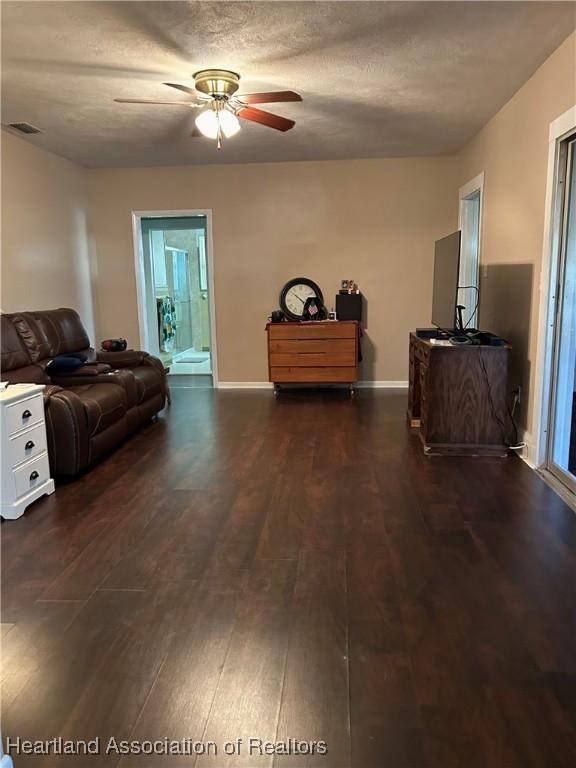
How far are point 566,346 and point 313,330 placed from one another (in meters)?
2.93

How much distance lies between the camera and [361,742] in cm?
150

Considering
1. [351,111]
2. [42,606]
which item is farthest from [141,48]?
[42,606]

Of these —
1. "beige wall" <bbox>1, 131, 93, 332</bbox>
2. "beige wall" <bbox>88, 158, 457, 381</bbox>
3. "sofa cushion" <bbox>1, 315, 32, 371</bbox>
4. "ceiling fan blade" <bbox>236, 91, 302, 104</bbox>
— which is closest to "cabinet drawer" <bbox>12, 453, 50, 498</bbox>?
"sofa cushion" <bbox>1, 315, 32, 371</bbox>

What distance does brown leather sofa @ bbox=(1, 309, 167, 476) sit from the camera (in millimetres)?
3477

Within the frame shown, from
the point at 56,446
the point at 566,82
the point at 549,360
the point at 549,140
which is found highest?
the point at 566,82

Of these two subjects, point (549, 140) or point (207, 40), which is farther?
point (549, 140)

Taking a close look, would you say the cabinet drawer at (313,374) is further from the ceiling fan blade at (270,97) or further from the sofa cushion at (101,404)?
Result: the ceiling fan blade at (270,97)

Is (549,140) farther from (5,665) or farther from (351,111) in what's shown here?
(5,665)

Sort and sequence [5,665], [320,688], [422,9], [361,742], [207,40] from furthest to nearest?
[207,40], [422,9], [5,665], [320,688], [361,742]

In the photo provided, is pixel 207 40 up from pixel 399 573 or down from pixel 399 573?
up

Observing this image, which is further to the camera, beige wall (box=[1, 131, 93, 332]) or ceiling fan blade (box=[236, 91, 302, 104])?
beige wall (box=[1, 131, 93, 332])

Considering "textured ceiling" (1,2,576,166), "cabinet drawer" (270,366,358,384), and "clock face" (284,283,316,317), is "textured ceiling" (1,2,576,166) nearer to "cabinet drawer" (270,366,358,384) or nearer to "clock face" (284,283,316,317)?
"clock face" (284,283,316,317)

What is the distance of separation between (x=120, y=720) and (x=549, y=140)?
3715 mm

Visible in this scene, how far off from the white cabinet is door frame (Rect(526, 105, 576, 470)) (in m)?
3.14
